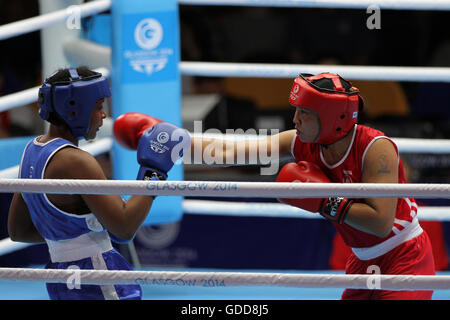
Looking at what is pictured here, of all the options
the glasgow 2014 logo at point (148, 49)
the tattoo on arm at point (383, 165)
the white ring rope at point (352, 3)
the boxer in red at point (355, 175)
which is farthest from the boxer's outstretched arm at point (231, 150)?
the white ring rope at point (352, 3)

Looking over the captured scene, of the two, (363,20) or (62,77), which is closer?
(62,77)

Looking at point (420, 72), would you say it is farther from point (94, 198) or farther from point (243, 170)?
point (94, 198)

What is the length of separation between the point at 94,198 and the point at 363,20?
4.13 meters

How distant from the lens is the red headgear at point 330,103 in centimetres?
209

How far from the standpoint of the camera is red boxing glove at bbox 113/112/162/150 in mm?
2381

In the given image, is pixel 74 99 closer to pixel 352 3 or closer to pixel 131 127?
pixel 131 127

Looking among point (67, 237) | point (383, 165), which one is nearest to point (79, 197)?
point (67, 237)

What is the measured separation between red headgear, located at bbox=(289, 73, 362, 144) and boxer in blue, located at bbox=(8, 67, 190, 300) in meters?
0.42

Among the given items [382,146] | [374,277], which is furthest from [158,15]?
[374,277]

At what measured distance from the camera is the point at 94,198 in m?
Result: 1.92

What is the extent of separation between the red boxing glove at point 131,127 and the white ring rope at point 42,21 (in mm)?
583

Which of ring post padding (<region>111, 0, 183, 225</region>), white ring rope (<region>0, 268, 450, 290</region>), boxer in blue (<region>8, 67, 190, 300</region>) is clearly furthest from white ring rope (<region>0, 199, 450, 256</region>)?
white ring rope (<region>0, 268, 450, 290</region>)

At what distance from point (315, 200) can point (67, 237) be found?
2.34ft

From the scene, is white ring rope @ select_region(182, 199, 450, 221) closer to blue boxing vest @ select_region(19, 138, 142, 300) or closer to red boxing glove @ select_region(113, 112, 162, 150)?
red boxing glove @ select_region(113, 112, 162, 150)
